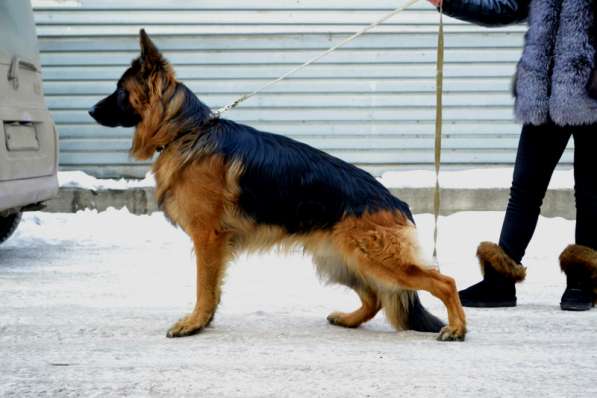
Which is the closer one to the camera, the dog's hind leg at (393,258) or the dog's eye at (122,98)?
the dog's hind leg at (393,258)

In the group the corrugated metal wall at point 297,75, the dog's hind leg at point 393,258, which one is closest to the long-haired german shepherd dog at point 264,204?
the dog's hind leg at point 393,258

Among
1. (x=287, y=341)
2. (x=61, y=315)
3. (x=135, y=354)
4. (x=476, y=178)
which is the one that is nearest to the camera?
(x=135, y=354)

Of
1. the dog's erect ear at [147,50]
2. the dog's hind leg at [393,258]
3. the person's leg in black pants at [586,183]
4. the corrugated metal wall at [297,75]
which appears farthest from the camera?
the corrugated metal wall at [297,75]

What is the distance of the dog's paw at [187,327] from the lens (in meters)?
4.02

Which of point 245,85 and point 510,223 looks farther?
point 245,85

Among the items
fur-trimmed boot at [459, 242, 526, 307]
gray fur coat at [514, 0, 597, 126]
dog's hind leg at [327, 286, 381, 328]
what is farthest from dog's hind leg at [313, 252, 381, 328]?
gray fur coat at [514, 0, 597, 126]

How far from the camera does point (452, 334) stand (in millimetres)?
3914

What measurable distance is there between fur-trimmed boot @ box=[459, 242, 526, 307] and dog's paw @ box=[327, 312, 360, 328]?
2.87 ft

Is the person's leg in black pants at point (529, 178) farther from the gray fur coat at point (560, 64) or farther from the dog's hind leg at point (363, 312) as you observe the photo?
the dog's hind leg at point (363, 312)

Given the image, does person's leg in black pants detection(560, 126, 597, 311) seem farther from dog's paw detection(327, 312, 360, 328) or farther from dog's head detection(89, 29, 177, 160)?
dog's head detection(89, 29, 177, 160)

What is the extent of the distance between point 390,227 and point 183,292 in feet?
6.10

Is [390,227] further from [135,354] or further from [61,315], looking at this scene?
[61,315]

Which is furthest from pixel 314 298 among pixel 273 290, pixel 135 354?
pixel 135 354

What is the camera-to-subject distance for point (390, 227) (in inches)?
154
